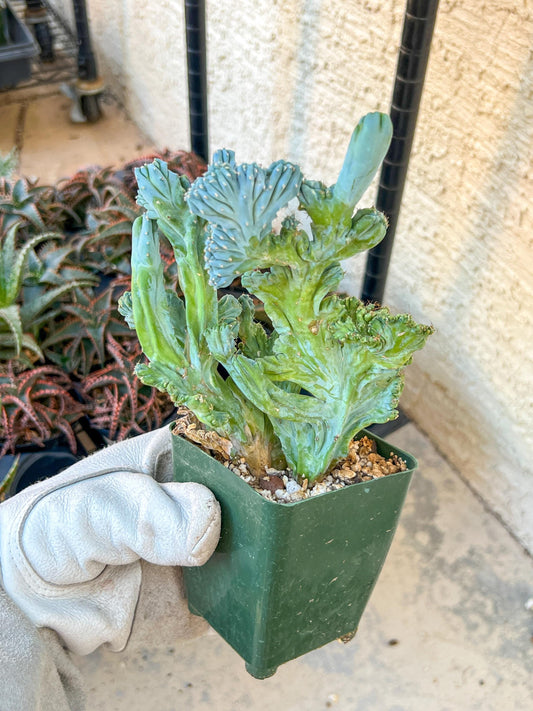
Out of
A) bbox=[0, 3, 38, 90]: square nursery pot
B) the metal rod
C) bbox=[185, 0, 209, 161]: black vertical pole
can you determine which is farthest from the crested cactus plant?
the metal rod

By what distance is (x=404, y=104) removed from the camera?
4.50 feet

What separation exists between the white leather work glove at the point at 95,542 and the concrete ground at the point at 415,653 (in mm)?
331

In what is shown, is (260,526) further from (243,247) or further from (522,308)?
(522,308)

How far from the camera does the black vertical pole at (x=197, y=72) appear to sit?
75.7 inches

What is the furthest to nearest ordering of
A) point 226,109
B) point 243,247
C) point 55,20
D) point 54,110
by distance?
point 55,20 → point 54,110 → point 226,109 → point 243,247

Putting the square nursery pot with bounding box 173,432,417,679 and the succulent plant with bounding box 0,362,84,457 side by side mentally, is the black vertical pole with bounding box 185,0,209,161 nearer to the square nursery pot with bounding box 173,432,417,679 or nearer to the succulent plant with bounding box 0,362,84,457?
the succulent plant with bounding box 0,362,84,457

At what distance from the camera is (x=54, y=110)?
11.8ft

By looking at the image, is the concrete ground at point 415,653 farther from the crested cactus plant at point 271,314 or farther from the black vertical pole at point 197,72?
the black vertical pole at point 197,72

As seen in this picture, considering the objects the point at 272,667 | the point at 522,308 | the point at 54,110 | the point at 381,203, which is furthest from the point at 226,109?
the point at 272,667

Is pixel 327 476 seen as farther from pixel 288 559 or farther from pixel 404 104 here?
pixel 404 104

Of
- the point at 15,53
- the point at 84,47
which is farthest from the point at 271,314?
the point at 84,47

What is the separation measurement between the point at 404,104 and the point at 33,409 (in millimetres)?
956

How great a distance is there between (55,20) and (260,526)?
12.4 ft

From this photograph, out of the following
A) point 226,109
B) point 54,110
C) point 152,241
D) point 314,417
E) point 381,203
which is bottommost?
point 54,110
